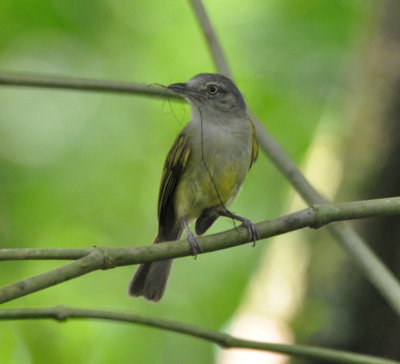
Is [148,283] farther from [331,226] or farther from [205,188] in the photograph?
[331,226]

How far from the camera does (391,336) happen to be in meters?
5.91

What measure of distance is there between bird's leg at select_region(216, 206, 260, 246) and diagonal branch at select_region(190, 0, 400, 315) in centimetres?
37

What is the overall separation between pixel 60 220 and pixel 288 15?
3217mm

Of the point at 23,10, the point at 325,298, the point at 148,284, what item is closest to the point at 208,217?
the point at 148,284

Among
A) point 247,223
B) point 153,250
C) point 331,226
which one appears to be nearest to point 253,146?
point 247,223

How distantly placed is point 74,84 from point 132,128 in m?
4.84

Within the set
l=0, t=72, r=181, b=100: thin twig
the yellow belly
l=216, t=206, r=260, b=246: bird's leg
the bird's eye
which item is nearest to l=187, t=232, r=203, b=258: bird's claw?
l=216, t=206, r=260, b=246: bird's leg

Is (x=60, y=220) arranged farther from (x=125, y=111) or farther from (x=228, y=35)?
(x=228, y=35)

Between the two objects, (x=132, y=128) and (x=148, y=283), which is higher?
(x=132, y=128)

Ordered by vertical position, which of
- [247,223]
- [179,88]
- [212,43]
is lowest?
[247,223]

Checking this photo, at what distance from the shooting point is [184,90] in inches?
194

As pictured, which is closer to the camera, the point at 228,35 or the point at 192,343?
the point at 192,343

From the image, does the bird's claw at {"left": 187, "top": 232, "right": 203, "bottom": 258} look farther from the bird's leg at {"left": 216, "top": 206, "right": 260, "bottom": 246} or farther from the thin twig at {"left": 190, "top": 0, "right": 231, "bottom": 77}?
the thin twig at {"left": 190, "top": 0, "right": 231, "bottom": 77}

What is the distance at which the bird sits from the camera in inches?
196
